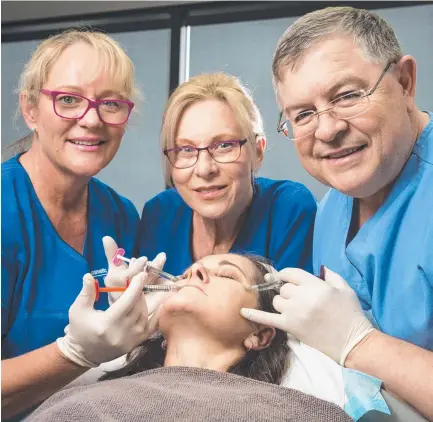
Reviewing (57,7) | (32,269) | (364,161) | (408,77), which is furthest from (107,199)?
(408,77)

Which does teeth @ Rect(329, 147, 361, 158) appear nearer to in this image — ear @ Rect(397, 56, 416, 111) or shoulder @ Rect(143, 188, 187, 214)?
ear @ Rect(397, 56, 416, 111)

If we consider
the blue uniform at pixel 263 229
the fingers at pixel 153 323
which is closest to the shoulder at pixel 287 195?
the blue uniform at pixel 263 229

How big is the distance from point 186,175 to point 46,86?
33 cm

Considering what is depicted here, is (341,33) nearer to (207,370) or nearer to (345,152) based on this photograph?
(345,152)

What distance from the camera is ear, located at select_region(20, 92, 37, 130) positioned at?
1300 mm

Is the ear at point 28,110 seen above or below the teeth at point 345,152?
above

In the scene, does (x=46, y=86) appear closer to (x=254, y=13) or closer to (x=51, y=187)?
(x=51, y=187)

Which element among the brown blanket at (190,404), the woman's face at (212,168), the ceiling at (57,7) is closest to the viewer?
the brown blanket at (190,404)

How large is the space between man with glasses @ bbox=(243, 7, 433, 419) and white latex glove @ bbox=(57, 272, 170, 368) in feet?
0.72

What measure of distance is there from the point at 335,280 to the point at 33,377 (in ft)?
1.93

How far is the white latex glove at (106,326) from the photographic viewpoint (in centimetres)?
113

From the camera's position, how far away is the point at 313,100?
1114 millimetres

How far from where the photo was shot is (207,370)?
41.8 inches

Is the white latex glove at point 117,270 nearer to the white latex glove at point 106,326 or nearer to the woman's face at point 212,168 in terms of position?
the white latex glove at point 106,326
